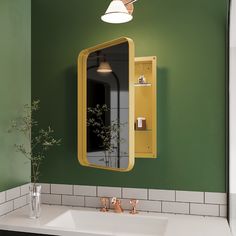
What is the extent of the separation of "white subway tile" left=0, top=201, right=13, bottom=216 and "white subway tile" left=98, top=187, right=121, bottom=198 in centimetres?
63

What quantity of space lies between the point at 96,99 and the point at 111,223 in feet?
2.80

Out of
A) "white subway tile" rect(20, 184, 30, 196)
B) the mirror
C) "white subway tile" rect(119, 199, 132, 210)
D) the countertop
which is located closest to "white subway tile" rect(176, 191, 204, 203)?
the countertop

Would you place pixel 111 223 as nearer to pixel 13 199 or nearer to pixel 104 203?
pixel 104 203

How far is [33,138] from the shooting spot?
2828 mm

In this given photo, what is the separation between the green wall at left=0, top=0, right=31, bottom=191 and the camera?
2.47 meters

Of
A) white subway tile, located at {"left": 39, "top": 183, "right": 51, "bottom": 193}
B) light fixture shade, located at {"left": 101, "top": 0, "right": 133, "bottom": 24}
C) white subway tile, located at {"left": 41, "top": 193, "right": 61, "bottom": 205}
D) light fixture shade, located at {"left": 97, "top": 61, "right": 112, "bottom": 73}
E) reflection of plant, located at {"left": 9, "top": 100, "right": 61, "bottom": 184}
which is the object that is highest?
light fixture shade, located at {"left": 101, "top": 0, "right": 133, "bottom": 24}

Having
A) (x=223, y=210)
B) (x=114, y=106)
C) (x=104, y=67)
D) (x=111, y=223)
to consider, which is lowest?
(x=111, y=223)

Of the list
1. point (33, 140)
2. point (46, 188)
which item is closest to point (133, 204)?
point (46, 188)

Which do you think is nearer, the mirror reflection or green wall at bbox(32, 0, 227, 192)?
the mirror reflection

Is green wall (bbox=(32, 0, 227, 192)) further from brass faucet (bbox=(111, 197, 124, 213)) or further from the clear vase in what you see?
the clear vase

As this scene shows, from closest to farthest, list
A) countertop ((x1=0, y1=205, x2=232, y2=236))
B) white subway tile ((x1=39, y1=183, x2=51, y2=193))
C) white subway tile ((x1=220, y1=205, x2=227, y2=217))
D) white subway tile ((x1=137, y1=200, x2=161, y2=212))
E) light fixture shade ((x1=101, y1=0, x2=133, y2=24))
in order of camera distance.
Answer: light fixture shade ((x1=101, y1=0, x2=133, y2=24))
countertop ((x1=0, y1=205, x2=232, y2=236))
white subway tile ((x1=220, y1=205, x2=227, y2=217))
white subway tile ((x1=137, y1=200, x2=161, y2=212))
white subway tile ((x1=39, y1=183, x2=51, y2=193))

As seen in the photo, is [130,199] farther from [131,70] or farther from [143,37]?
[143,37]

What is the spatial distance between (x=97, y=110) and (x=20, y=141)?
0.63 meters

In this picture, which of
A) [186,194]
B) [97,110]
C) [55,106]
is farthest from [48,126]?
[186,194]
